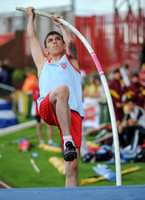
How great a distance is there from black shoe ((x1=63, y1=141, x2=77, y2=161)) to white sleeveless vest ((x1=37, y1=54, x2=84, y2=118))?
19.2 inches

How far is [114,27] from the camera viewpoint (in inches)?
665

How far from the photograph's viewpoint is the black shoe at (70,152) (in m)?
3.83

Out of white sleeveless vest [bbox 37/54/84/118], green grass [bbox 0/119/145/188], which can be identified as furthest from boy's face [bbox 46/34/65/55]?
green grass [bbox 0/119/145/188]

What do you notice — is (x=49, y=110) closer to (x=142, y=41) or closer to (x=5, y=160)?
(x=5, y=160)

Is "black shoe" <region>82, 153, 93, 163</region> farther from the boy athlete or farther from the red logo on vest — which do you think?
the red logo on vest

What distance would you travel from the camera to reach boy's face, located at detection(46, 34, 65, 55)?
14.2 ft

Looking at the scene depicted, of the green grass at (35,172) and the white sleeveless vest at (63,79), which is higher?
the white sleeveless vest at (63,79)

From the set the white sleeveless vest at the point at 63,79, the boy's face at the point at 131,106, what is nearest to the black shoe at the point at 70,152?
the white sleeveless vest at the point at 63,79

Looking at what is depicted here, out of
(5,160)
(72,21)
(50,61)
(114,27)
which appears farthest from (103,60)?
(50,61)

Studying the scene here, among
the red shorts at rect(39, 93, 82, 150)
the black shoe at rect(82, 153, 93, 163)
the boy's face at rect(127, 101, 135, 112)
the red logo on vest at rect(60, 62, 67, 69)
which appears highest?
the red logo on vest at rect(60, 62, 67, 69)

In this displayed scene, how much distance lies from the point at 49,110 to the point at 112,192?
1410mm

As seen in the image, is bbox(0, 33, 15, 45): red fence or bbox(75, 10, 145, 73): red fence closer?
bbox(75, 10, 145, 73): red fence

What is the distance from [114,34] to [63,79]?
43.3 ft

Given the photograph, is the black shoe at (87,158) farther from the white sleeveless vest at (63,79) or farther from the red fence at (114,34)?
the red fence at (114,34)
